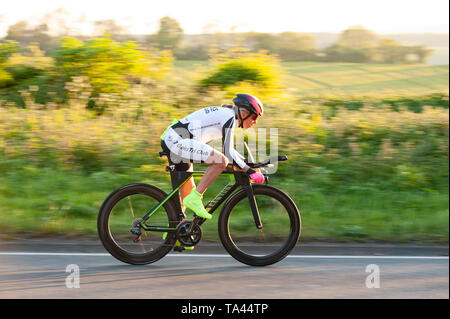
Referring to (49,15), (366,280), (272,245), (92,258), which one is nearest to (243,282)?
(272,245)

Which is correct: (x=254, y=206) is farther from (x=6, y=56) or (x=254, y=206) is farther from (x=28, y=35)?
(x=28, y=35)

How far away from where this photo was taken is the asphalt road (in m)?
4.75

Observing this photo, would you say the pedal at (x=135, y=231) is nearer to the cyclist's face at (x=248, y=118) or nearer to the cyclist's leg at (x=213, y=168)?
the cyclist's leg at (x=213, y=168)

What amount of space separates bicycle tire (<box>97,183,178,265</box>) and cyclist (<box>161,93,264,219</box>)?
264mm

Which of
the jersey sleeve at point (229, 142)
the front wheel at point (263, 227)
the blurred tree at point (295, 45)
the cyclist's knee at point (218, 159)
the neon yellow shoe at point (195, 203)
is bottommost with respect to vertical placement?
the front wheel at point (263, 227)

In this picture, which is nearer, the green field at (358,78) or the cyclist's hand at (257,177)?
the cyclist's hand at (257,177)

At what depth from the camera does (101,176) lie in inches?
329

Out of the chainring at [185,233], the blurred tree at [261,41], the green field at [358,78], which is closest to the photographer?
the chainring at [185,233]

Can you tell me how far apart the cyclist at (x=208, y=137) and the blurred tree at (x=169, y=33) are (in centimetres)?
1076

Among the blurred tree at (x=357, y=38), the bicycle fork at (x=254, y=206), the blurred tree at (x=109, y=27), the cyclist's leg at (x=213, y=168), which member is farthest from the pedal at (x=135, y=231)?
the blurred tree at (x=357, y=38)

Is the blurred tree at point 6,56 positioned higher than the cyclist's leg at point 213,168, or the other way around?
the blurred tree at point 6,56

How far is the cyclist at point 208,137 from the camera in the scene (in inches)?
206

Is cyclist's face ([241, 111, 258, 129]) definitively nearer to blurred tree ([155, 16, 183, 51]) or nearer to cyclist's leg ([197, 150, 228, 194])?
cyclist's leg ([197, 150, 228, 194])

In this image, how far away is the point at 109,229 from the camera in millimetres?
5469
